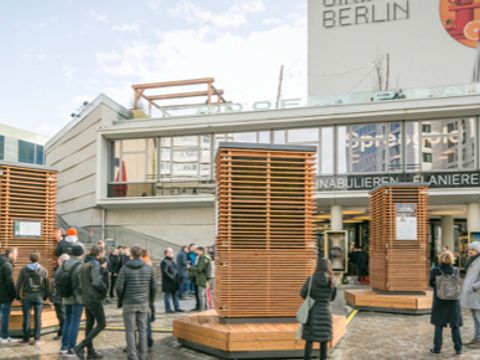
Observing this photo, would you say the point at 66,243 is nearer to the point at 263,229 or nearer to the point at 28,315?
the point at 28,315

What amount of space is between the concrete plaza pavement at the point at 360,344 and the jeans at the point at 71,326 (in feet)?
0.76

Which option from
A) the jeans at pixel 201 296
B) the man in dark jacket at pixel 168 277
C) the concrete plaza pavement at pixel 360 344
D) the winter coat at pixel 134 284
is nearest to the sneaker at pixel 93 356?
the concrete plaza pavement at pixel 360 344

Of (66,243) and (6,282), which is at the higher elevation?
(66,243)

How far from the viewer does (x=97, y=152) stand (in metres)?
29.4

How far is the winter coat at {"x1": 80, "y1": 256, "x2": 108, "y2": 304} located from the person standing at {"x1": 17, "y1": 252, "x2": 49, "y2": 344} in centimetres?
130

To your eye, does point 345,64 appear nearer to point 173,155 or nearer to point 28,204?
point 173,155

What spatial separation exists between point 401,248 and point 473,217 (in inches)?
527

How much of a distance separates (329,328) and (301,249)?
1967mm

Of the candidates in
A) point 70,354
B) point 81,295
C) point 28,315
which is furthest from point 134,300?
point 28,315

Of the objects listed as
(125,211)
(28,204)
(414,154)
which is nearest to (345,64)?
(414,154)

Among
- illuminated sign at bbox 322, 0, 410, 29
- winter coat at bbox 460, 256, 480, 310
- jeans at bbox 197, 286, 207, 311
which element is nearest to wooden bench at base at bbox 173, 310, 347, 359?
winter coat at bbox 460, 256, 480, 310

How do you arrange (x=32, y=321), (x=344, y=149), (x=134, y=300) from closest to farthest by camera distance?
(x=134, y=300) < (x=32, y=321) < (x=344, y=149)

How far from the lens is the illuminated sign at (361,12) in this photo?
42.2 metres

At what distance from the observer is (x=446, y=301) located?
8.83 metres
